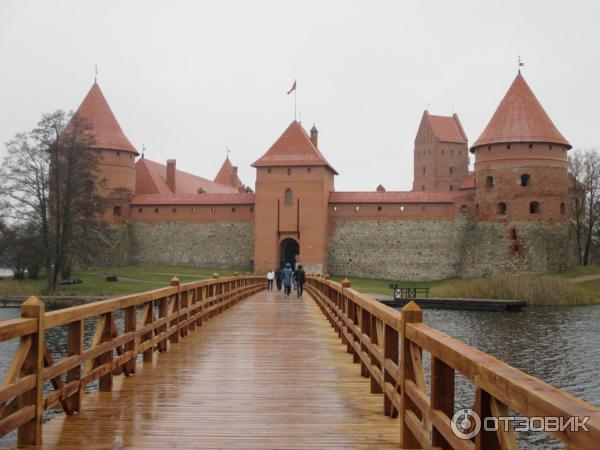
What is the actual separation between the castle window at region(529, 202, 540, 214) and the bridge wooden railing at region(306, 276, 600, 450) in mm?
36414

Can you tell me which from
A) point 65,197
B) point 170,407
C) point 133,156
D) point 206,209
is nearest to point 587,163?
point 206,209

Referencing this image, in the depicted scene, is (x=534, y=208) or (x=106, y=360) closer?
(x=106, y=360)

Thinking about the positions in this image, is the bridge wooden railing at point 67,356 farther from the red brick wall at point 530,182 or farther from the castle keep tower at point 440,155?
the castle keep tower at point 440,155

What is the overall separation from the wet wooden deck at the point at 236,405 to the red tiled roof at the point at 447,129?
57.2 metres

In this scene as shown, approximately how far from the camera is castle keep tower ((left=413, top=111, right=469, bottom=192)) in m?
63.8

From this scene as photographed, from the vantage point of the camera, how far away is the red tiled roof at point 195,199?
43.7 meters

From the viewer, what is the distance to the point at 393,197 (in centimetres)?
4225

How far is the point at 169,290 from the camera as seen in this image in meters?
8.91

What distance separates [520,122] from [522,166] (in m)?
2.51

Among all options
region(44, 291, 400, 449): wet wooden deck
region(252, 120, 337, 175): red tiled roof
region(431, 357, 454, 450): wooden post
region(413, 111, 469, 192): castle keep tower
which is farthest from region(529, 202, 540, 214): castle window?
region(431, 357, 454, 450): wooden post

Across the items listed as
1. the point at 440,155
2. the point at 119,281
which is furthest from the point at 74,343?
the point at 440,155

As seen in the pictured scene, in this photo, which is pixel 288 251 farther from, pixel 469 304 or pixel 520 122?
pixel 469 304

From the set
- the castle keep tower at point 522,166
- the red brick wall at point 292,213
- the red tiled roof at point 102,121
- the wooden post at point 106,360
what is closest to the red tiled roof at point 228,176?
the red tiled roof at point 102,121

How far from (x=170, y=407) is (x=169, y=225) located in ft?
129
